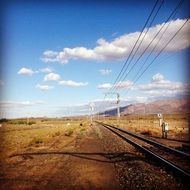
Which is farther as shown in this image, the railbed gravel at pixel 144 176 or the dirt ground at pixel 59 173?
the dirt ground at pixel 59 173

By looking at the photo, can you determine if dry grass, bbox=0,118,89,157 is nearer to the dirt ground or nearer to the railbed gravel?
the dirt ground

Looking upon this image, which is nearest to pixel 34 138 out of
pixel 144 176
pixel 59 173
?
pixel 59 173

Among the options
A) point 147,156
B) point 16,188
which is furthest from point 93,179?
→ point 147,156

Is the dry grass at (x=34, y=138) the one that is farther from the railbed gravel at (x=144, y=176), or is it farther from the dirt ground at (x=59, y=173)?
the railbed gravel at (x=144, y=176)

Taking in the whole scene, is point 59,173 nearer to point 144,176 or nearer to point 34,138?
point 144,176

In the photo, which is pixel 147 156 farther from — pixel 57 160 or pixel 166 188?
pixel 166 188

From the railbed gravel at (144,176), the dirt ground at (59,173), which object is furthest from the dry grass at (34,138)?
the railbed gravel at (144,176)

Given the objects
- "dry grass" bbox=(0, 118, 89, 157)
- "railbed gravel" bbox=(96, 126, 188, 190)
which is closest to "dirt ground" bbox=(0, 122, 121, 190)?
"railbed gravel" bbox=(96, 126, 188, 190)

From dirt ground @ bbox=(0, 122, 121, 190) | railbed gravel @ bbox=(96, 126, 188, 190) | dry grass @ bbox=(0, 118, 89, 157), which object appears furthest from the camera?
dry grass @ bbox=(0, 118, 89, 157)

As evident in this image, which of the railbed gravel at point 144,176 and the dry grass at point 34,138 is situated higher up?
the dry grass at point 34,138

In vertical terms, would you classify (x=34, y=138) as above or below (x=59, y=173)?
above

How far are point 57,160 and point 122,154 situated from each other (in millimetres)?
3697

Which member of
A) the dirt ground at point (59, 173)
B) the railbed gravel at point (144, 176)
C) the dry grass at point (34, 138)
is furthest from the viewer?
the dry grass at point (34, 138)

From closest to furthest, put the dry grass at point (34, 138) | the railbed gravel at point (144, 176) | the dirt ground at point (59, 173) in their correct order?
the railbed gravel at point (144, 176) < the dirt ground at point (59, 173) < the dry grass at point (34, 138)
